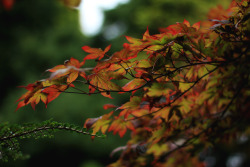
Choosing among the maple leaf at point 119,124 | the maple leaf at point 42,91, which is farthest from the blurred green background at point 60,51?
the maple leaf at point 42,91

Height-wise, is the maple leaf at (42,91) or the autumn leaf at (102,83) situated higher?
the maple leaf at (42,91)

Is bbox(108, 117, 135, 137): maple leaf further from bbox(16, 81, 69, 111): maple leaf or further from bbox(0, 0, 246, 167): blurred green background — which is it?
bbox(0, 0, 246, 167): blurred green background

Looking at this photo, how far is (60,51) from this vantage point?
621 centimetres

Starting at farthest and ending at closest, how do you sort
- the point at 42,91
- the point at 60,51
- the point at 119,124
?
the point at 60,51, the point at 119,124, the point at 42,91

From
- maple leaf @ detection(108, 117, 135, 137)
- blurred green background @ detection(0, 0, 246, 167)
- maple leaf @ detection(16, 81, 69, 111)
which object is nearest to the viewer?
maple leaf @ detection(16, 81, 69, 111)

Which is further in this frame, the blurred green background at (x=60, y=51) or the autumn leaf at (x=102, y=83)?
the blurred green background at (x=60, y=51)

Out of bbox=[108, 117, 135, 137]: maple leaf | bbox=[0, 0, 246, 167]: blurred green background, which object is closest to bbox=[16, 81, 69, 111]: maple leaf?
bbox=[108, 117, 135, 137]: maple leaf

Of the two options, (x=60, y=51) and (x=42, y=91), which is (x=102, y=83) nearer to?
(x=42, y=91)

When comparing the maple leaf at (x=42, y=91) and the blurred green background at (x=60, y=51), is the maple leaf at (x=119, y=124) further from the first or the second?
the blurred green background at (x=60, y=51)

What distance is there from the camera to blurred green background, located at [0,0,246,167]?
5230 mm

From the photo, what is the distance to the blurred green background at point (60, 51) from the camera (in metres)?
5.23

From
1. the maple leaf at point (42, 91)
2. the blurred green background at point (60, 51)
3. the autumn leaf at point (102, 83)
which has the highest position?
the blurred green background at point (60, 51)

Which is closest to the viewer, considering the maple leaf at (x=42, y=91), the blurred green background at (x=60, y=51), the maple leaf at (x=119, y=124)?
the maple leaf at (x=42, y=91)

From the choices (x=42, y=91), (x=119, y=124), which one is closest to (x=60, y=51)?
(x=119, y=124)
